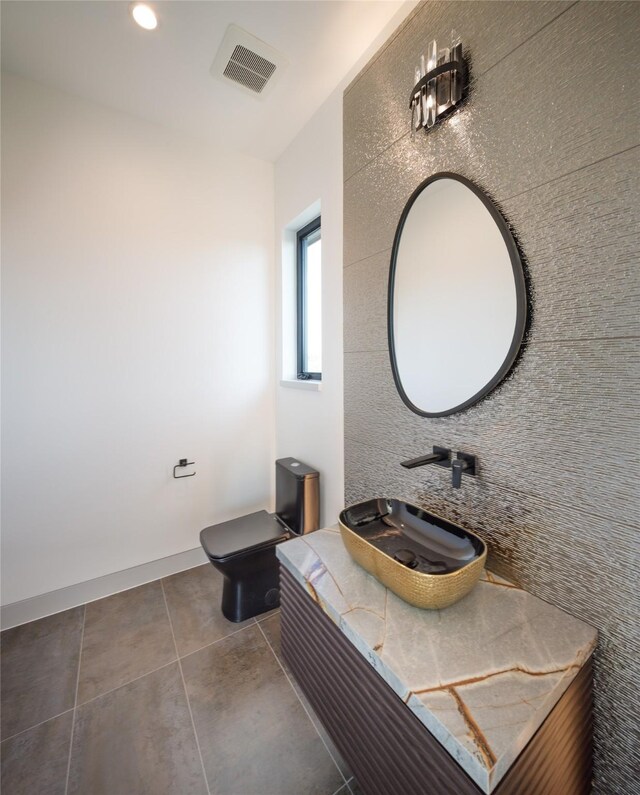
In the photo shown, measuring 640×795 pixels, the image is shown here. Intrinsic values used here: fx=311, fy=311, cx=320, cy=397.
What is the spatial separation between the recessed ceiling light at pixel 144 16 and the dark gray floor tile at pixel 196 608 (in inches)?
112

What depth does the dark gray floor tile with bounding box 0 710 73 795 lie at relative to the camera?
3.37ft

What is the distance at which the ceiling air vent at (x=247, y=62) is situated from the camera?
139 centimetres

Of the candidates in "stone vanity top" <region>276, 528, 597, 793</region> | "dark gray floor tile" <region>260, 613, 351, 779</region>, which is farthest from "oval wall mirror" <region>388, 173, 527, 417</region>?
"dark gray floor tile" <region>260, 613, 351, 779</region>

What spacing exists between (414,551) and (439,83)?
157 cm

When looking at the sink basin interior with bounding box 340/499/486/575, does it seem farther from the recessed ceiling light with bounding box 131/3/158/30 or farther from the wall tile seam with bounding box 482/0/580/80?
the recessed ceiling light with bounding box 131/3/158/30

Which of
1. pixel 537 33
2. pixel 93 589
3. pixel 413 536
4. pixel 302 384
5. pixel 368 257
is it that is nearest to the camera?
pixel 537 33

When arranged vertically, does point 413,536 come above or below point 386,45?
below

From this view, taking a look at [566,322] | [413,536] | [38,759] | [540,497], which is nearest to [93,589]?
[38,759]

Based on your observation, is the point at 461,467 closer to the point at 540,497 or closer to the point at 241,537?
the point at 540,497

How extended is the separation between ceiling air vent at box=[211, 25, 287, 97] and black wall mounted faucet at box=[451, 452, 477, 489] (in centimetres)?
198

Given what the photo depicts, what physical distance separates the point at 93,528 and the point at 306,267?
2.20 m

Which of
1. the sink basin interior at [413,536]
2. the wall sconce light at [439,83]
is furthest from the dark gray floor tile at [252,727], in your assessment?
the wall sconce light at [439,83]

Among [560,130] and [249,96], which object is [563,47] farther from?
[249,96]

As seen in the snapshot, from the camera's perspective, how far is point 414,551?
1060 millimetres
